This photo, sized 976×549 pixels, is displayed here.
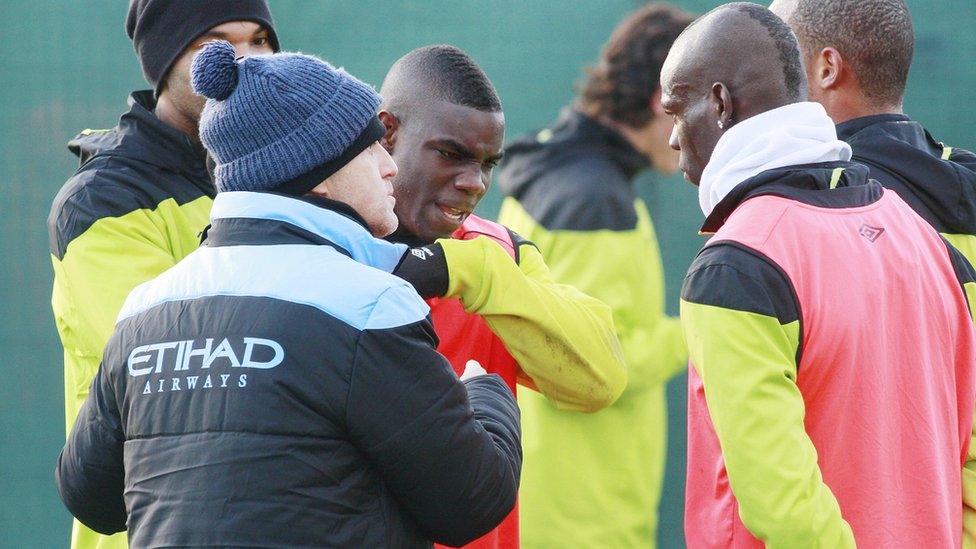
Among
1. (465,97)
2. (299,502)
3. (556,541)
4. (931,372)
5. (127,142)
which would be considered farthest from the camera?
(556,541)

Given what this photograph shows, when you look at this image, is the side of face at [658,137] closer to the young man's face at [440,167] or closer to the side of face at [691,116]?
the young man's face at [440,167]

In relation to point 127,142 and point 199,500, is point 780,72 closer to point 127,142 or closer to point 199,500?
point 199,500

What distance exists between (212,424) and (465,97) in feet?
3.59

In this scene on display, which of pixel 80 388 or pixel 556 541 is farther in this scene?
pixel 556 541

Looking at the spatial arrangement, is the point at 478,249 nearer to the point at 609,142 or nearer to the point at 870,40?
the point at 870,40

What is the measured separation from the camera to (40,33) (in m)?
4.71

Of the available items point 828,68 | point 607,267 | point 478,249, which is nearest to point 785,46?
point 828,68

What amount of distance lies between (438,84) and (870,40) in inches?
37.5

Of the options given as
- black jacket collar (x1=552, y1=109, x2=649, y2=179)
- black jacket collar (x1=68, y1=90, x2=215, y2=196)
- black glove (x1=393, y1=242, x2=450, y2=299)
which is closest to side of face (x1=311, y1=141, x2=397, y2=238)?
black glove (x1=393, y1=242, x2=450, y2=299)

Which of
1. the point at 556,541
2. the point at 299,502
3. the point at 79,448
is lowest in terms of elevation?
the point at 556,541

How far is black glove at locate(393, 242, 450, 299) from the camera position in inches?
92.5

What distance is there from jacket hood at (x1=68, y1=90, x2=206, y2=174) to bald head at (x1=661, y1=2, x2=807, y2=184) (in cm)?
117

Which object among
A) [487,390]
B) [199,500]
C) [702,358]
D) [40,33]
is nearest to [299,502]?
[199,500]

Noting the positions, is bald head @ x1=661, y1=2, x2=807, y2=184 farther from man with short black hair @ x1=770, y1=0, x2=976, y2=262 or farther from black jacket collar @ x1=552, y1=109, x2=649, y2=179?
black jacket collar @ x1=552, y1=109, x2=649, y2=179
